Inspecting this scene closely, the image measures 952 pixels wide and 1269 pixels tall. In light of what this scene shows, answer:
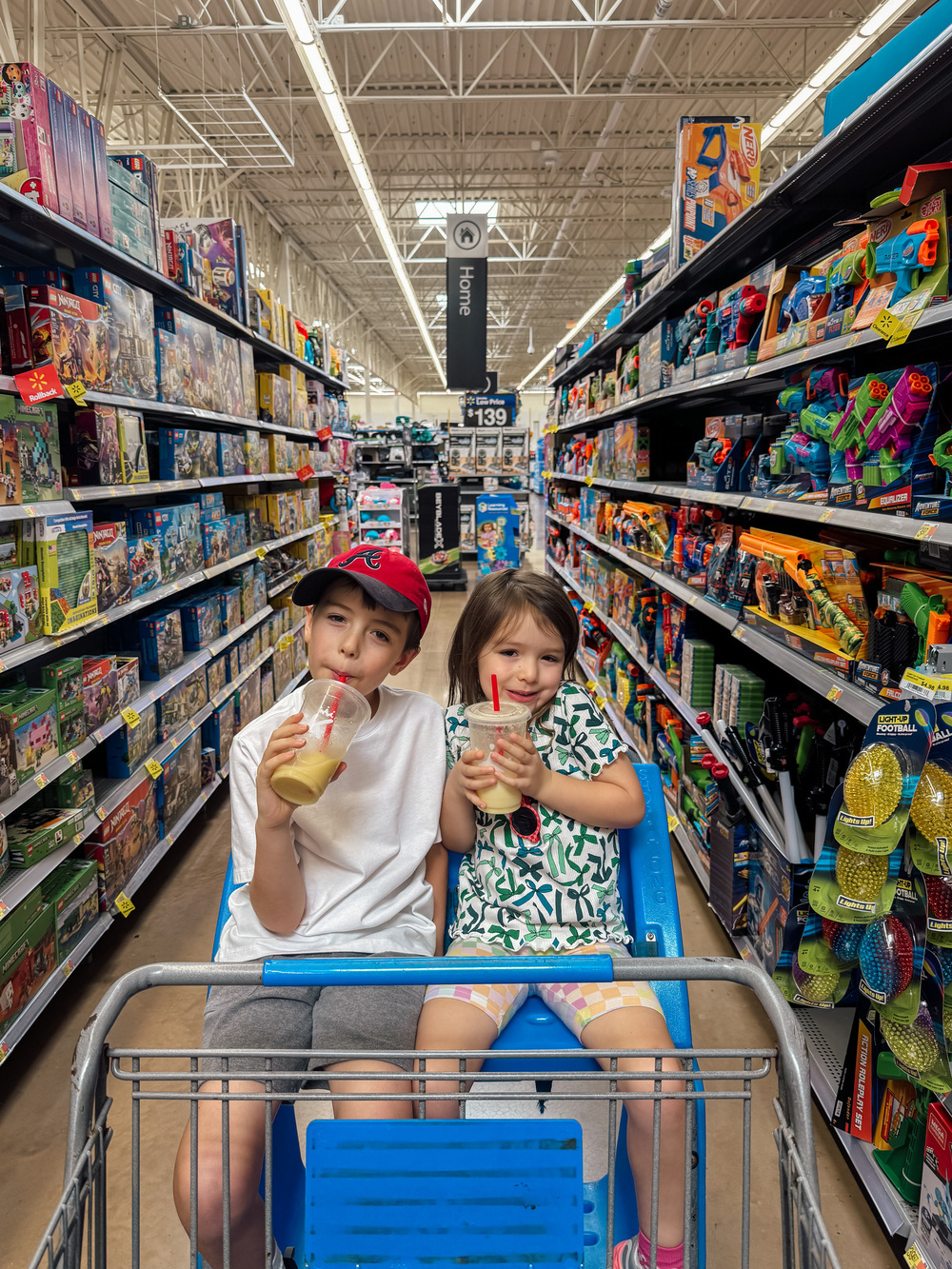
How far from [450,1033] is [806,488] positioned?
1738 millimetres

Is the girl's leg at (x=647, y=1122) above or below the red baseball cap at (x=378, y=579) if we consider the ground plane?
below

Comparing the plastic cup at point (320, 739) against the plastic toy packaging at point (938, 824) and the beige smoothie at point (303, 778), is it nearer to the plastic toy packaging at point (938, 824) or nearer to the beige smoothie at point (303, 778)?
the beige smoothie at point (303, 778)

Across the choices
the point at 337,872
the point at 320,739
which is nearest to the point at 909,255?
the point at 320,739

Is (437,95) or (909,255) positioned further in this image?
(437,95)

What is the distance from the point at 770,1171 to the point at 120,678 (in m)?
2.48

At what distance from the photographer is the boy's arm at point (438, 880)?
1520 mm

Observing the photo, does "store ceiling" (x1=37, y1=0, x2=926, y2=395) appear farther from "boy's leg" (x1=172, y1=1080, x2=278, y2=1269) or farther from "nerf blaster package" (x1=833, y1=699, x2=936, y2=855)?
"boy's leg" (x1=172, y1=1080, x2=278, y2=1269)

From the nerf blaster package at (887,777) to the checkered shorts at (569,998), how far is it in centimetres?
49

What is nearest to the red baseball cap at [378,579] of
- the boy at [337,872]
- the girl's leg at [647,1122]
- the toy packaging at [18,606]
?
the boy at [337,872]

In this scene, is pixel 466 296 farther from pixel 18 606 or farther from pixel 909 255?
pixel 909 255

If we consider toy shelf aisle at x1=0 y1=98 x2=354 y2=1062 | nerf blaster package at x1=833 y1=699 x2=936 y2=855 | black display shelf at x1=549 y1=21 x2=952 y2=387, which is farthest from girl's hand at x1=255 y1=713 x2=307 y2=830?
black display shelf at x1=549 y1=21 x2=952 y2=387

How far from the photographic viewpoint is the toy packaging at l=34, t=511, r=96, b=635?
242cm

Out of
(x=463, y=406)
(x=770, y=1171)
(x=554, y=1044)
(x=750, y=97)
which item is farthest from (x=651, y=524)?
(x=463, y=406)

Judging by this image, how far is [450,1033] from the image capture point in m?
1.27
